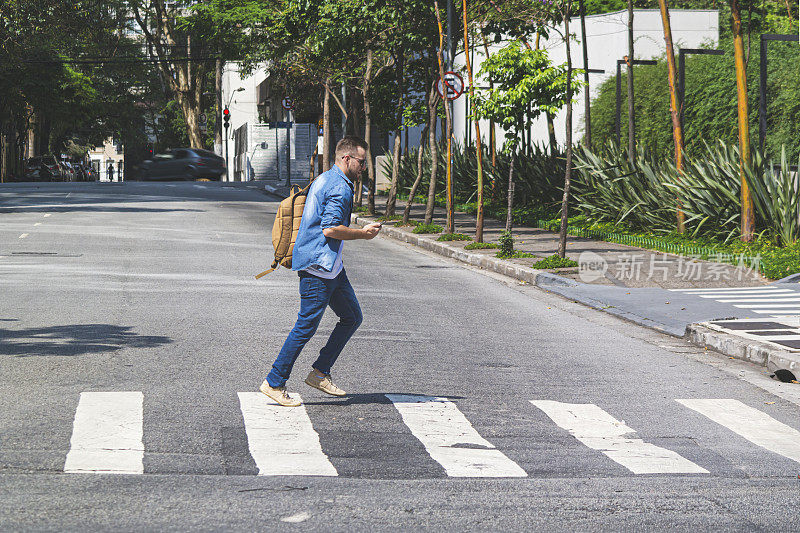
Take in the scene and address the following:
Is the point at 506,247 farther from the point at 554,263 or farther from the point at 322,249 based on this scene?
the point at 322,249

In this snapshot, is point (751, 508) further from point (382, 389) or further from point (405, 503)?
point (382, 389)

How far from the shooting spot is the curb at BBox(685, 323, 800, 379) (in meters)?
9.41

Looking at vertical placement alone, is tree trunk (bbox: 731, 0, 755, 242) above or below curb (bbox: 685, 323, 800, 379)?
above

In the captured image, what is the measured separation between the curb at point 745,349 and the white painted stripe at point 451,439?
3.38 meters

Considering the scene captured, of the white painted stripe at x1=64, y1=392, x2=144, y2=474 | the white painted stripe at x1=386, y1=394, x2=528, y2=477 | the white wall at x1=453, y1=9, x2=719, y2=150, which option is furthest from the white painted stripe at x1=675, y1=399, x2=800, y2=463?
the white wall at x1=453, y1=9, x2=719, y2=150

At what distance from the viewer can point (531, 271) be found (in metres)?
16.6

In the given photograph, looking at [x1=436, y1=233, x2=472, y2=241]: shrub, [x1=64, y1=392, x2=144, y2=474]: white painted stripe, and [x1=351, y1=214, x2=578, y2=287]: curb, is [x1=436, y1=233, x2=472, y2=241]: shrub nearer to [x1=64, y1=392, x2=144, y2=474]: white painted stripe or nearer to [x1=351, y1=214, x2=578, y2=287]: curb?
[x1=351, y1=214, x2=578, y2=287]: curb

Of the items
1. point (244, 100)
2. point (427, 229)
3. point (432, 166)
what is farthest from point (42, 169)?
point (432, 166)

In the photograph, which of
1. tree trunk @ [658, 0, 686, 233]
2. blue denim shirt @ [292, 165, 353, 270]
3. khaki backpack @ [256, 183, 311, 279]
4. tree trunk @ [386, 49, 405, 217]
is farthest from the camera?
tree trunk @ [386, 49, 405, 217]

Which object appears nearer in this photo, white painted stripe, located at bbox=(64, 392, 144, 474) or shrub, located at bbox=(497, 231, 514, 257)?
white painted stripe, located at bbox=(64, 392, 144, 474)

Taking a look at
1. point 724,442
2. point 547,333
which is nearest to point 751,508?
point 724,442

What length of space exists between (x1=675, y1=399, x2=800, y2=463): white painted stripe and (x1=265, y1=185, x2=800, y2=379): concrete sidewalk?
1471 mm

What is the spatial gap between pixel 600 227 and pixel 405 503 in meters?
18.1

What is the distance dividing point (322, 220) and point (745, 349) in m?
4.94
